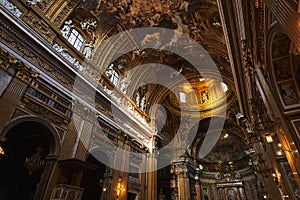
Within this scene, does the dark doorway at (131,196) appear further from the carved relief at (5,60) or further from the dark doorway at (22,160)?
the carved relief at (5,60)

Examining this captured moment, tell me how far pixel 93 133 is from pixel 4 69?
4051 millimetres

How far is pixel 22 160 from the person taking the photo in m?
7.38

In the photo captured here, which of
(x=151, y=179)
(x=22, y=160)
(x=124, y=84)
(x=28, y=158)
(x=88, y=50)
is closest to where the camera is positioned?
(x=28, y=158)

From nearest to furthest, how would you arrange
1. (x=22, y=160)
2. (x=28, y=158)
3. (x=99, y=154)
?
(x=28, y=158)
(x=22, y=160)
(x=99, y=154)

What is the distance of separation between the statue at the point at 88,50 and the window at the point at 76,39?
30 centimetres

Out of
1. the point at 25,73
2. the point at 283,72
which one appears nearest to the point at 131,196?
the point at 25,73

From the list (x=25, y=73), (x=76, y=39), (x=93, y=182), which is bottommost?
(x=93, y=182)

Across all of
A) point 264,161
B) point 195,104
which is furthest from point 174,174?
point 264,161

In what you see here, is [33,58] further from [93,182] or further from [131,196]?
[131,196]

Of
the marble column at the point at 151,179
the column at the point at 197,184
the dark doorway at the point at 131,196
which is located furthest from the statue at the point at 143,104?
the column at the point at 197,184

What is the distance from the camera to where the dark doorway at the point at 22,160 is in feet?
21.4

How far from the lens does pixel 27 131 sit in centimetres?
665

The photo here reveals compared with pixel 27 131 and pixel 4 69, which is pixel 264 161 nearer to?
pixel 27 131

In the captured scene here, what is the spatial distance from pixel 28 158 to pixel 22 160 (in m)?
1.58
